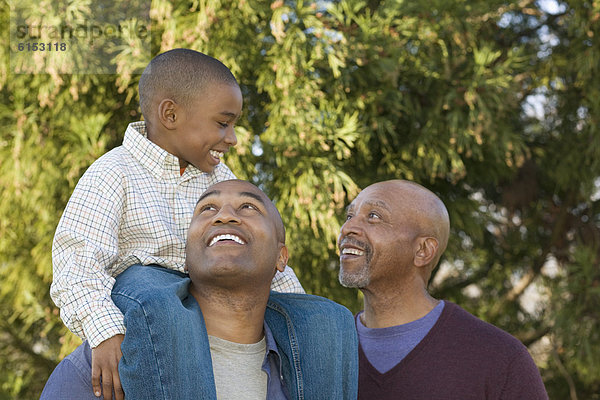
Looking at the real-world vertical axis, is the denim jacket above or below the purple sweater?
above

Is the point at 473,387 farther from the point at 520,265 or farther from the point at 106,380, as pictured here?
the point at 520,265

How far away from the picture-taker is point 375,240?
2527 mm

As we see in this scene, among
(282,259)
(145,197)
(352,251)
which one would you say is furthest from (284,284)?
(352,251)

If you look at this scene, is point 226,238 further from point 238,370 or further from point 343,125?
point 343,125

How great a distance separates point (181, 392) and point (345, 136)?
2.67 meters

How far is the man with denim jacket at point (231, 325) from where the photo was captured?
60.5 inches

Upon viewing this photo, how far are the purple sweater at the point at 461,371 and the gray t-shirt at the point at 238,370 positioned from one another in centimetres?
68

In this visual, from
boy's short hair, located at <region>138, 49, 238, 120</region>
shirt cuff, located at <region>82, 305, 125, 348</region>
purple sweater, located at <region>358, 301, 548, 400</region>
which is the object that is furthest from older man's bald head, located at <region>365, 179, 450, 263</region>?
shirt cuff, located at <region>82, 305, 125, 348</region>

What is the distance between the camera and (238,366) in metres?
1.71

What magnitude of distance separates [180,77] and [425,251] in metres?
1.05

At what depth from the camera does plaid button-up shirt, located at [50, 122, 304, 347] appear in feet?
5.40

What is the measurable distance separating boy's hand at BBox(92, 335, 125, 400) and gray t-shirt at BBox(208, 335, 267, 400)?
0.71ft

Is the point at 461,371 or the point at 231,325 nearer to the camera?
the point at 231,325

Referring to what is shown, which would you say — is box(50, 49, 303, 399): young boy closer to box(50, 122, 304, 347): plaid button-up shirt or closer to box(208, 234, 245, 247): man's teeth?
box(50, 122, 304, 347): plaid button-up shirt
